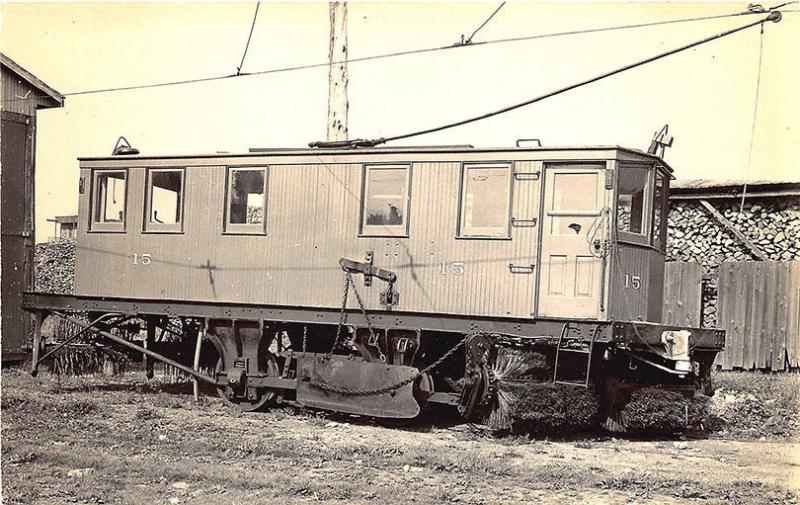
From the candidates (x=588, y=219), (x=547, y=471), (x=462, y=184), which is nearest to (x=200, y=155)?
(x=462, y=184)

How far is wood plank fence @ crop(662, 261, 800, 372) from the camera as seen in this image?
46.2ft

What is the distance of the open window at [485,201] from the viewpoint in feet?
32.5

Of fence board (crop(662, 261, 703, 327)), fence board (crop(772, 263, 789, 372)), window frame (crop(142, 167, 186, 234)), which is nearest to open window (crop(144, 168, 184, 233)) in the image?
window frame (crop(142, 167, 186, 234))

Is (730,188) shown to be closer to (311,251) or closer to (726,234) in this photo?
(726,234)

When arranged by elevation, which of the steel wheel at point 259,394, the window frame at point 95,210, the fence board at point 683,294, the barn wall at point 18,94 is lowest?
the steel wheel at point 259,394

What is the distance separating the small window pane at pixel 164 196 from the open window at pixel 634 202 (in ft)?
20.0

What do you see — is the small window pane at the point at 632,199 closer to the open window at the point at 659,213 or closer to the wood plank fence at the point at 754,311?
the open window at the point at 659,213

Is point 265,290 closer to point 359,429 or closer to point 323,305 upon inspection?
point 323,305

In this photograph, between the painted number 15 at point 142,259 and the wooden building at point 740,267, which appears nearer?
the painted number 15 at point 142,259

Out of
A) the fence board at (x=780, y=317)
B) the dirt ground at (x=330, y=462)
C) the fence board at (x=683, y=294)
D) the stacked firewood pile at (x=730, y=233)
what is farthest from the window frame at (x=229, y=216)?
the fence board at (x=780, y=317)

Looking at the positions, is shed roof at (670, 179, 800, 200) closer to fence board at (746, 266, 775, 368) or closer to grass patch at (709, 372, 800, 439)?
fence board at (746, 266, 775, 368)

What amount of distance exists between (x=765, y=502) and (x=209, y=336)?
24.3 feet

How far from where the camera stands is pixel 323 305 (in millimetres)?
10727

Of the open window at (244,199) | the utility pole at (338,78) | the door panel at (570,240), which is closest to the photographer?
the door panel at (570,240)
